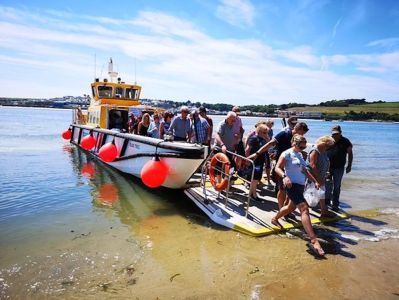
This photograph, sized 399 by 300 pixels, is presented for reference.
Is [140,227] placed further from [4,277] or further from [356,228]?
[356,228]

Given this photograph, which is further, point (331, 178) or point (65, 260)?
point (331, 178)

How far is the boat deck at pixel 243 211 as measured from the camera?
18.7 feet

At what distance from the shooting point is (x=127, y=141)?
989 centimetres

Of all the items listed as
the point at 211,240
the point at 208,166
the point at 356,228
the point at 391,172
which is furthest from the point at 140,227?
the point at 391,172

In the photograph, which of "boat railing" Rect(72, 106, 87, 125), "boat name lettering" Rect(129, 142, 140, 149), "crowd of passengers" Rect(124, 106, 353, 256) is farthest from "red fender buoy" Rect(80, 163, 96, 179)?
"boat railing" Rect(72, 106, 87, 125)

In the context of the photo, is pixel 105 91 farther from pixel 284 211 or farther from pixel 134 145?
pixel 284 211

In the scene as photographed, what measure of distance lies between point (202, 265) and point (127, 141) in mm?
6002

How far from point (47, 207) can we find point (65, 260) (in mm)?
3209

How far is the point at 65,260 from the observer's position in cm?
486

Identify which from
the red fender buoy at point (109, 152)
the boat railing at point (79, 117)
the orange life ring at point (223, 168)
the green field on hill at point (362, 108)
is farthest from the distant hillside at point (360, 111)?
the orange life ring at point (223, 168)

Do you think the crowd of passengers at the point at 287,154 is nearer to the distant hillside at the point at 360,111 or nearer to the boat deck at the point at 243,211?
the boat deck at the point at 243,211

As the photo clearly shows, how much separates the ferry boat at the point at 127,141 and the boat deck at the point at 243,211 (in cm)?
70

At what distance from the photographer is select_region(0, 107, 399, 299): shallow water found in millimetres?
4043

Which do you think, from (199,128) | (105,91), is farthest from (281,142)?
(105,91)
